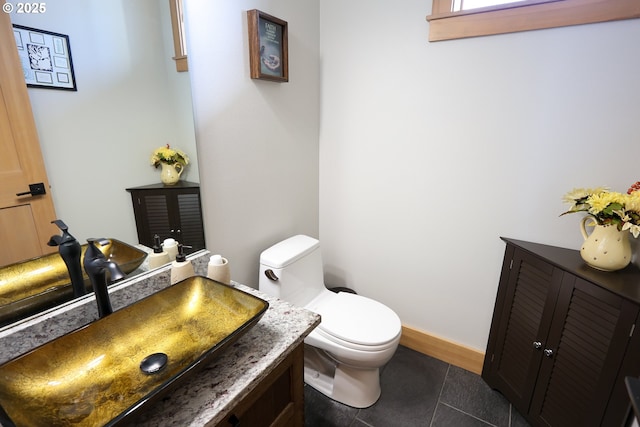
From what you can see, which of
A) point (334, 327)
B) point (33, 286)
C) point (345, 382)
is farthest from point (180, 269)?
point (345, 382)

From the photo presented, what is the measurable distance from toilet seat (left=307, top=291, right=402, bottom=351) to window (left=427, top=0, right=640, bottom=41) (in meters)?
1.45

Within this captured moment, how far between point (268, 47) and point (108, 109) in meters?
0.81

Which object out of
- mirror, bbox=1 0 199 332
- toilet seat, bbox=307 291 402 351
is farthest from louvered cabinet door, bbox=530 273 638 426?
mirror, bbox=1 0 199 332

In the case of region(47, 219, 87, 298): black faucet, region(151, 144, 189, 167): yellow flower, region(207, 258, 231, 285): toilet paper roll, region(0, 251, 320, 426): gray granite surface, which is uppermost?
region(151, 144, 189, 167): yellow flower

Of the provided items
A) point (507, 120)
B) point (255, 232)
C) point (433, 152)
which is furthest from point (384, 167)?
point (255, 232)

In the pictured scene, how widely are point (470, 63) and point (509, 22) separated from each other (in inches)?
8.3

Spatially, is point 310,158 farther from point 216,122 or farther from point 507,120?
point 507,120

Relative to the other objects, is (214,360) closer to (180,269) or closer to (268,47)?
(180,269)

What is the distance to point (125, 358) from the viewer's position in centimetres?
84

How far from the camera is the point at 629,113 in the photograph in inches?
49.8

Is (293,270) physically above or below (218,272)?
below

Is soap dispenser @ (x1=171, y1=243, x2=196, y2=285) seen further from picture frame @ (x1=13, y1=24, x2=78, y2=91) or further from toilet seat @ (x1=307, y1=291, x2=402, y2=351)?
toilet seat @ (x1=307, y1=291, x2=402, y2=351)

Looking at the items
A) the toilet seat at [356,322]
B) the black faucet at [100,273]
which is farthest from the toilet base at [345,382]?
the black faucet at [100,273]

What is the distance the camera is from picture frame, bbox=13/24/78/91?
2.62ft
